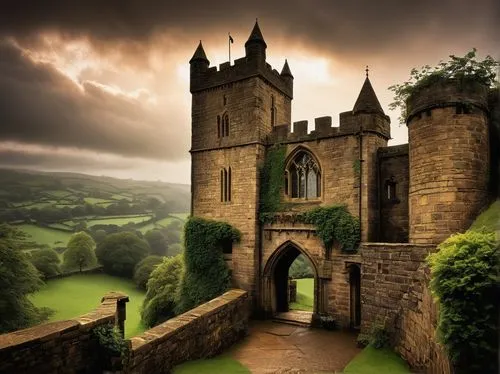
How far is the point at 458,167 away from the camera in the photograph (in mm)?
9828

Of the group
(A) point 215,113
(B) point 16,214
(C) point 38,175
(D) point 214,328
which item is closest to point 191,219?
(A) point 215,113

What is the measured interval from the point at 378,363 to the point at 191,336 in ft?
15.4

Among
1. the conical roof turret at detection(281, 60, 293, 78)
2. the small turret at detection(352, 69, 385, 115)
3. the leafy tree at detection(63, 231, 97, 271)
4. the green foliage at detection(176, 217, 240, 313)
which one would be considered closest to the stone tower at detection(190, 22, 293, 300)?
the green foliage at detection(176, 217, 240, 313)

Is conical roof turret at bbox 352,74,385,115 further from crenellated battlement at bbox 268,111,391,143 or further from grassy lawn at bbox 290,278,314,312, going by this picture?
grassy lawn at bbox 290,278,314,312

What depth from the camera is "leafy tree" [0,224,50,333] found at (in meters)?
17.6

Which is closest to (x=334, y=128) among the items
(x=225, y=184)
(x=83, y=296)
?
(x=225, y=184)

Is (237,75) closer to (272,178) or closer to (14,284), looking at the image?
(272,178)

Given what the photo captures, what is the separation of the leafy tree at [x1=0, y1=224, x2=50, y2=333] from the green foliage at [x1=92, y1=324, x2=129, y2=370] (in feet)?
50.8

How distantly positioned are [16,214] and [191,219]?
29.9 meters

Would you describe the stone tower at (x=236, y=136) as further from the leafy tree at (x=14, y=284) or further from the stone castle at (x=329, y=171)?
the leafy tree at (x=14, y=284)

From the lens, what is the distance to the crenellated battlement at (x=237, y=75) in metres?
15.6

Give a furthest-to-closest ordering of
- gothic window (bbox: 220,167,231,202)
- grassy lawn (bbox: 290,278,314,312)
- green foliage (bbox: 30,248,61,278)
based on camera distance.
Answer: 1. green foliage (bbox: 30,248,61,278)
2. grassy lawn (bbox: 290,278,314,312)
3. gothic window (bbox: 220,167,231,202)

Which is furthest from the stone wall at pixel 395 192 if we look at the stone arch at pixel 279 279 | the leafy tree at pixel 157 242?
the leafy tree at pixel 157 242

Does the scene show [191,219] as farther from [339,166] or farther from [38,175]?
[38,175]
